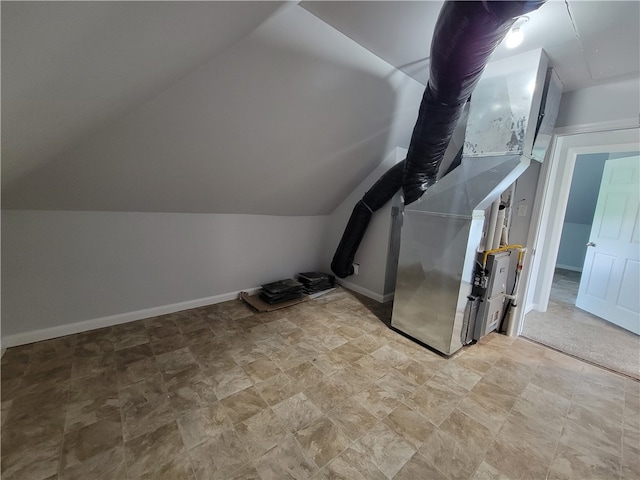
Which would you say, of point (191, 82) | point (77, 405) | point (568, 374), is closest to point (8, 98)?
point (191, 82)

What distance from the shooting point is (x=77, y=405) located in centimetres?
138

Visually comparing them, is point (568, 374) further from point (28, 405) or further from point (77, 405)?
point (28, 405)

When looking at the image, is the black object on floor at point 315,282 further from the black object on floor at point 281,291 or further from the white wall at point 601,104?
the white wall at point 601,104

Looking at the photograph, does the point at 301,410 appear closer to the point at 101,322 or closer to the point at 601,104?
the point at 101,322

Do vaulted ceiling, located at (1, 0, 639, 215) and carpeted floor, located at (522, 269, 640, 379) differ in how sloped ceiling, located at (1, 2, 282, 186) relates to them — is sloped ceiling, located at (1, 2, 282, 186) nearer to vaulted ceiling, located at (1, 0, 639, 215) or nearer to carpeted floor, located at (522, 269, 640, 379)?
vaulted ceiling, located at (1, 0, 639, 215)

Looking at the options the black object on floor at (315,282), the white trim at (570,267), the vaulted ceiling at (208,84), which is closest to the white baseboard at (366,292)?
the black object on floor at (315,282)

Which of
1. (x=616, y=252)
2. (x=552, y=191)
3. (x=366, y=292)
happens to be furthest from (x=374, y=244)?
(x=616, y=252)

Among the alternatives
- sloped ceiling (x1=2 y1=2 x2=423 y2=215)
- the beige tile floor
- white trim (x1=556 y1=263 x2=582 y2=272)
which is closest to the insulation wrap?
sloped ceiling (x1=2 y1=2 x2=423 y2=215)

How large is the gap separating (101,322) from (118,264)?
1.71 ft

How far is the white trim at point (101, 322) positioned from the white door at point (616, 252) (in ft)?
14.2

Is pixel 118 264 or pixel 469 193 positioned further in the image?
pixel 118 264

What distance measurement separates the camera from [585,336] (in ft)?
8.00

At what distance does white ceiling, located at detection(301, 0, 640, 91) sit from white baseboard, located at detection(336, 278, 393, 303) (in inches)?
92.7

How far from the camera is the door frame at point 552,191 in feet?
6.95
